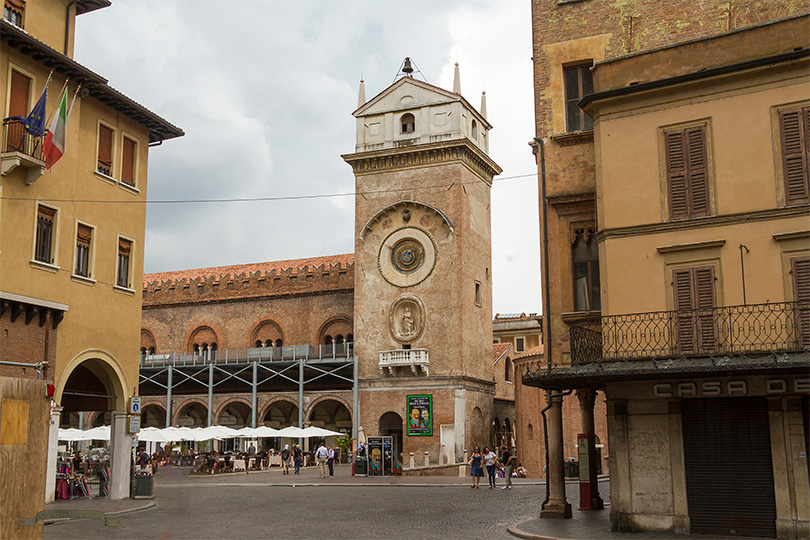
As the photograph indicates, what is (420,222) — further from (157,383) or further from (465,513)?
(465,513)

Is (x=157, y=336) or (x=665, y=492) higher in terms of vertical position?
(x=157, y=336)

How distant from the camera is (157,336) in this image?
5462 cm

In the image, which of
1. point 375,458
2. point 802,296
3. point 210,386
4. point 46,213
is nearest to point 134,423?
point 46,213

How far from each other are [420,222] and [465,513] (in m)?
26.9

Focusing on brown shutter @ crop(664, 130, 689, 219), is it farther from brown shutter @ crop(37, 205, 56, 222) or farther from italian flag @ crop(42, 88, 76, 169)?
brown shutter @ crop(37, 205, 56, 222)

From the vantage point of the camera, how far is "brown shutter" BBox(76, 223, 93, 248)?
72.7ft

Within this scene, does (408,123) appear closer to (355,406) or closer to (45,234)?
(355,406)

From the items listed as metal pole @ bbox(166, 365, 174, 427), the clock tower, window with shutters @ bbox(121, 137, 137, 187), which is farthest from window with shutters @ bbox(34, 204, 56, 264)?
metal pole @ bbox(166, 365, 174, 427)

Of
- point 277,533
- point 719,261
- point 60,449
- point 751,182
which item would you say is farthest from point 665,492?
point 60,449

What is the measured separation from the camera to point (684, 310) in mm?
14578

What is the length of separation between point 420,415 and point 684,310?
2950 centimetres

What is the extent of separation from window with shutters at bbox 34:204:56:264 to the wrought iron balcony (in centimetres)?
105

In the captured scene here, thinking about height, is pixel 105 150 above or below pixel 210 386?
above

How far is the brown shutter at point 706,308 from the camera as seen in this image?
46.7 ft
